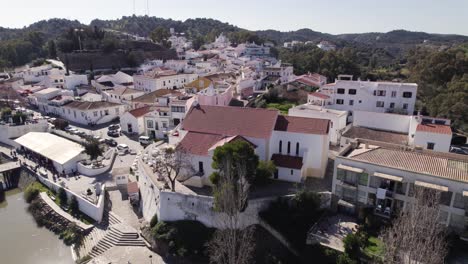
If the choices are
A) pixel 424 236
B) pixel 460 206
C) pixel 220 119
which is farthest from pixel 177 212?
pixel 460 206

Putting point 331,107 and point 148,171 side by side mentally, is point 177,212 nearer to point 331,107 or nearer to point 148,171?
point 148,171

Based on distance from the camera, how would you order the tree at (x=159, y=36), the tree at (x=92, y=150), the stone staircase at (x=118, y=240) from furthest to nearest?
the tree at (x=159, y=36), the tree at (x=92, y=150), the stone staircase at (x=118, y=240)

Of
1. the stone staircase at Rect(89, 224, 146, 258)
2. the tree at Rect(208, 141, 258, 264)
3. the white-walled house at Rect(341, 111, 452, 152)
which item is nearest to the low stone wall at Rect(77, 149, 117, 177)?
the stone staircase at Rect(89, 224, 146, 258)

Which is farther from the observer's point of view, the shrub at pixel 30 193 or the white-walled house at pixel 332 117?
the white-walled house at pixel 332 117

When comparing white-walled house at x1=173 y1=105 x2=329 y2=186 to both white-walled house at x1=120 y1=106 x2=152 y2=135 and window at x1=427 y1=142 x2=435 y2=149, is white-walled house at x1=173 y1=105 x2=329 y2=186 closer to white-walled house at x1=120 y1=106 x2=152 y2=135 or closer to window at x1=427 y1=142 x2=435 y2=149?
window at x1=427 y1=142 x2=435 y2=149

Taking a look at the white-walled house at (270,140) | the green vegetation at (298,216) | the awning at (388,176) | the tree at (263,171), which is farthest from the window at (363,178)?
the tree at (263,171)

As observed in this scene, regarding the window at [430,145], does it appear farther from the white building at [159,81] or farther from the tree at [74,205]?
the white building at [159,81]
